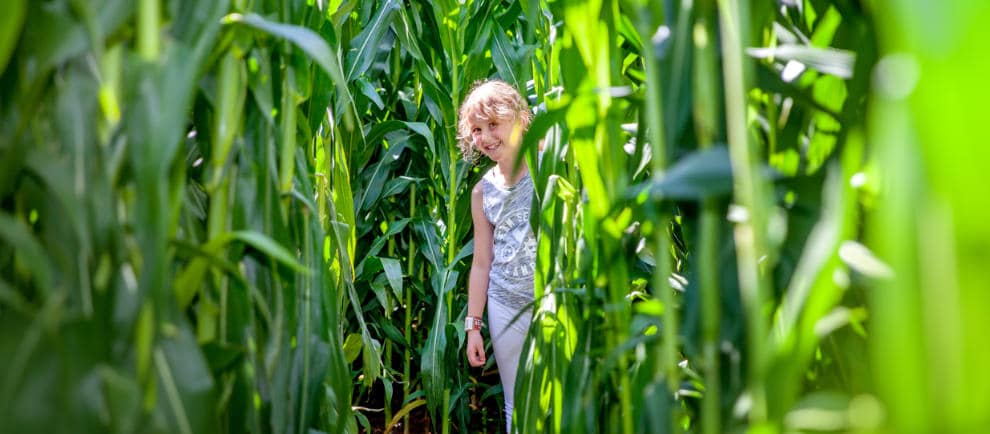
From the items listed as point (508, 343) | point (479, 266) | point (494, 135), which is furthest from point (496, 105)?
point (508, 343)

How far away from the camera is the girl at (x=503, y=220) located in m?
1.95

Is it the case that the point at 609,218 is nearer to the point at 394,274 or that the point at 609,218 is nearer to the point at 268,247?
the point at 268,247

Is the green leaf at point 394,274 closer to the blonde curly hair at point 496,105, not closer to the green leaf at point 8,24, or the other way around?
the blonde curly hair at point 496,105

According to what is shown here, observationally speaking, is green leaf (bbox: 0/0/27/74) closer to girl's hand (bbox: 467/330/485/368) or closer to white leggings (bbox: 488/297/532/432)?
white leggings (bbox: 488/297/532/432)

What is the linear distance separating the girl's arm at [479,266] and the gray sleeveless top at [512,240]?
40 millimetres

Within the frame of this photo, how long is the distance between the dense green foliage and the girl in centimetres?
102

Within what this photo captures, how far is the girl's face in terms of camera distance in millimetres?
1939

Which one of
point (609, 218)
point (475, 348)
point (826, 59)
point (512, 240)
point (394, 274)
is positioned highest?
point (826, 59)

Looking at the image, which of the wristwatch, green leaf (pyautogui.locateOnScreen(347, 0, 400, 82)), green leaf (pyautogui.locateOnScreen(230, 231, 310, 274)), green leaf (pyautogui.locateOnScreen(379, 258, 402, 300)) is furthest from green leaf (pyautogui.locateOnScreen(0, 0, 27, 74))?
green leaf (pyautogui.locateOnScreen(379, 258, 402, 300))

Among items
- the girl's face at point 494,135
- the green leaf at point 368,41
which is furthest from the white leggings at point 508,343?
the green leaf at point 368,41

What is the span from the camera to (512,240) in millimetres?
2006

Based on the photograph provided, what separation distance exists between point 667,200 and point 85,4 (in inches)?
15.8

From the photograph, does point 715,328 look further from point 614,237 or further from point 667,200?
point 614,237

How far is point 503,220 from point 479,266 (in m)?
0.16
